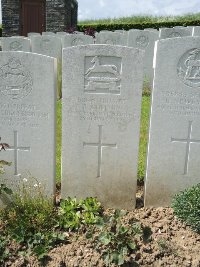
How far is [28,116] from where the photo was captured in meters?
3.61

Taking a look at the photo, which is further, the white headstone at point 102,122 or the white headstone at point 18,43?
the white headstone at point 18,43

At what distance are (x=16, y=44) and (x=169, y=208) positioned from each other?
679 centimetres

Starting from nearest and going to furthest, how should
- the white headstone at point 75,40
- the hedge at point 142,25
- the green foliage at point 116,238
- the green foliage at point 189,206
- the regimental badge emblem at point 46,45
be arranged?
the green foliage at point 116,238 < the green foliage at point 189,206 < the regimental badge emblem at point 46,45 < the white headstone at point 75,40 < the hedge at point 142,25

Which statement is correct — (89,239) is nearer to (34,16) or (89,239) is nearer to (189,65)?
(189,65)

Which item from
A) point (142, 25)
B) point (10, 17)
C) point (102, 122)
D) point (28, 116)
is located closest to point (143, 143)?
point (102, 122)

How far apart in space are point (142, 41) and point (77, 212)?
6.89 m

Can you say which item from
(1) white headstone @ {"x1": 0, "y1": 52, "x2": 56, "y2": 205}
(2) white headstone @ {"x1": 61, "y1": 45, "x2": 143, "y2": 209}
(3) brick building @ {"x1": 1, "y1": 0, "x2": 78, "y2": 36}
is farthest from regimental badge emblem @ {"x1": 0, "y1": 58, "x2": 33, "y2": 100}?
(3) brick building @ {"x1": 1, "y1": 0, "x2": 78, "y2": 36}

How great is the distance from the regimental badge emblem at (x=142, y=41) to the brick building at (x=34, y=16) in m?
9.04

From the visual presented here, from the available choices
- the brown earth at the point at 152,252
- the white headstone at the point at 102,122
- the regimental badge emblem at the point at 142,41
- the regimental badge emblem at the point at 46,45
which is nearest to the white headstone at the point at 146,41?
the regimental badge emblem at the point at 142,41

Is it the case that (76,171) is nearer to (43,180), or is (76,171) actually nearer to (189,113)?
(43,180)

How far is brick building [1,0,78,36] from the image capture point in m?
17.6

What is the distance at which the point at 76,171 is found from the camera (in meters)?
3.81

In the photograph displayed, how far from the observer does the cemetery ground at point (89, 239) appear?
3.12 meters

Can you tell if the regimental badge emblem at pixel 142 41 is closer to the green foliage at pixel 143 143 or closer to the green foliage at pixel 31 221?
the green foliage at pixel 143 143
